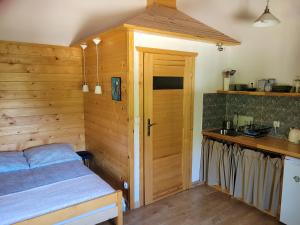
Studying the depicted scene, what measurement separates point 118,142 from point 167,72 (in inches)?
43.3

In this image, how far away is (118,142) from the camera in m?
2.95

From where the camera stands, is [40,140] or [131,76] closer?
[131,76]

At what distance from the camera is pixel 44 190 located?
2324 mm

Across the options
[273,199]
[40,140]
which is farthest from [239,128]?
[40,140]

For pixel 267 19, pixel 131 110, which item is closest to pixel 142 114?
pixel 131 110

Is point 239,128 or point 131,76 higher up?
point 131,76

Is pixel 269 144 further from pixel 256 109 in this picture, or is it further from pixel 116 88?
pixel 116 88

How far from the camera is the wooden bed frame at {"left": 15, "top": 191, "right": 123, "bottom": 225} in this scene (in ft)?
6.26

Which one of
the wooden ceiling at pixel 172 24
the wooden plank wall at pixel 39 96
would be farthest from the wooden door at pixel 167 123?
the wooden plank wall at pixel 39 96

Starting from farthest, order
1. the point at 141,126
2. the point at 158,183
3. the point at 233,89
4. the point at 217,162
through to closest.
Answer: the point at 233,89, the point at 217,162, the point at 158,183, the point at 141,126

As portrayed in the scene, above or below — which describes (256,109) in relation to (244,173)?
above

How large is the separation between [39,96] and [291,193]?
351 centimetres

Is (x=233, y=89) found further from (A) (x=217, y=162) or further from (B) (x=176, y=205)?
(B) (x=176, y=205)

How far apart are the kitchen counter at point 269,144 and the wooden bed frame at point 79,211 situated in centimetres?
167
